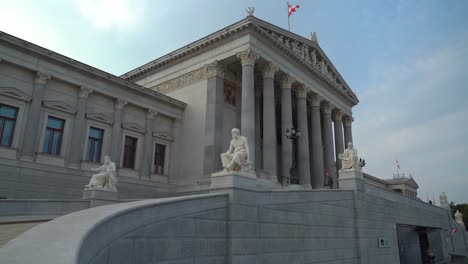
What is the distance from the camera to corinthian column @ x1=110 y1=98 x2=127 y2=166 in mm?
26172

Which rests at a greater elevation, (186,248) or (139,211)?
(139,211)

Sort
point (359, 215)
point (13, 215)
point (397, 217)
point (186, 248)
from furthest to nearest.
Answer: point (397, 217) → point (359, 215) → point (13, 215) → point (186, 248)

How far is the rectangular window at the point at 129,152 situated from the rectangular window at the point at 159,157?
1.98 meters

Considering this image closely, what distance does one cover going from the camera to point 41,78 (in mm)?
22625

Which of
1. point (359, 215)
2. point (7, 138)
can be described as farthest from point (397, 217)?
point (7, 138)

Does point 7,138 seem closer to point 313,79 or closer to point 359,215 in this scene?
point 359,215

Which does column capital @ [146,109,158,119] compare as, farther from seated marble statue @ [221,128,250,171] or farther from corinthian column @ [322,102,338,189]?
corinthian column @ [322,102,338,189]

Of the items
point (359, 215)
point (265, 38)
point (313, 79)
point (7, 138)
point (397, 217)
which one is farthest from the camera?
point (313, 79)

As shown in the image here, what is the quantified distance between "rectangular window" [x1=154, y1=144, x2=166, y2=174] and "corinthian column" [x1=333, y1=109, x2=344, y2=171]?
19453mm

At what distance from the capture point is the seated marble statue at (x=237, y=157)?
A: 39.5 feet

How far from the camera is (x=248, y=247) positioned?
38.9 feet

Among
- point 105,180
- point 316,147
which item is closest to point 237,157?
point 105,180

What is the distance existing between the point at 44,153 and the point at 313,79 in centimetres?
2473

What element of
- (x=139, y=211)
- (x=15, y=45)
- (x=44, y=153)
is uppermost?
(x=15, y=45)
